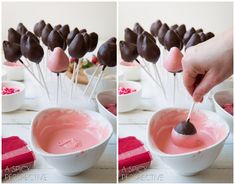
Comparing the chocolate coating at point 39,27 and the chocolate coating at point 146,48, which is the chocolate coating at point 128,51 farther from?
the chocolate coating at point 39,27

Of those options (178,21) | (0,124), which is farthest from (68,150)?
(178,21)

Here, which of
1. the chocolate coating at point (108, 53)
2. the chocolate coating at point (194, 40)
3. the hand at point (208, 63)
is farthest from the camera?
the chocolate coating at point (194, 40)

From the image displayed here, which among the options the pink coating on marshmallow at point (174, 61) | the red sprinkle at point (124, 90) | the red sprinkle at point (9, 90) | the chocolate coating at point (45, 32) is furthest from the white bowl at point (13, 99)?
the pink coating on marshmallow at point (174, 61)

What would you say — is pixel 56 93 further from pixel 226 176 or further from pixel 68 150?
pixel 226 176

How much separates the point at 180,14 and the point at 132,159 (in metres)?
0.37

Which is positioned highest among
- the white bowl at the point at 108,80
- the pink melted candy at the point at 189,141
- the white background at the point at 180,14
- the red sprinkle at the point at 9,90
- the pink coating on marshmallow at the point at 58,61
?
the white background at the point at 180,14

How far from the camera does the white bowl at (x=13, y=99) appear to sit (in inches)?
30.0

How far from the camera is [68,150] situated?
2.28ft

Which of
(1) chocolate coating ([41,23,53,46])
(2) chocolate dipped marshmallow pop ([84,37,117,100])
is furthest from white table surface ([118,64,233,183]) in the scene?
(1) chocolate coating ([41,23,53,46])

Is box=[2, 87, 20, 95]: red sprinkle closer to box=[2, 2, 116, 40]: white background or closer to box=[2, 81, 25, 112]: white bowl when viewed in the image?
box=[2, 81, 25, 112]: white bowl

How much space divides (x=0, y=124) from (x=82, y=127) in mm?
173

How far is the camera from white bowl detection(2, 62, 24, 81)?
2.57 ft

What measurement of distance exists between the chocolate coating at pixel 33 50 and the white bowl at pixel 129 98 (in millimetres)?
182

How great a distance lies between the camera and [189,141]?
0.70 metres
